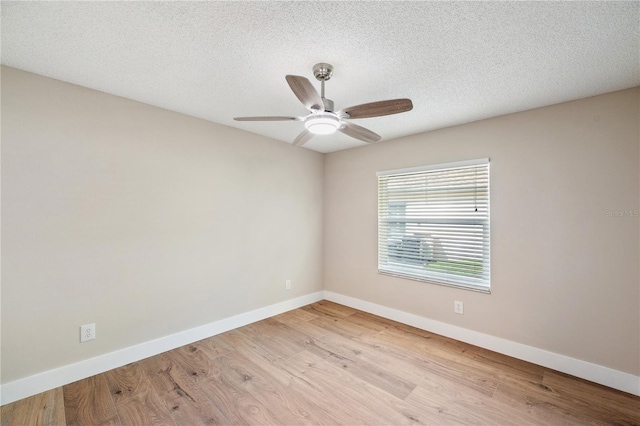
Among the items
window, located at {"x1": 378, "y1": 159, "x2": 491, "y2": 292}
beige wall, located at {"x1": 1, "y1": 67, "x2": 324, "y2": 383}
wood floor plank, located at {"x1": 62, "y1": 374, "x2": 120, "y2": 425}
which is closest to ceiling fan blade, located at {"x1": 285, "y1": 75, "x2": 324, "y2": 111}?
beige wall, located at {"x1": 1, "y1": 67, "x2": 324, "y2": 383}

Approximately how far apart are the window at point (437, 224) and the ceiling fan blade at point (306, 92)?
6.47 ft

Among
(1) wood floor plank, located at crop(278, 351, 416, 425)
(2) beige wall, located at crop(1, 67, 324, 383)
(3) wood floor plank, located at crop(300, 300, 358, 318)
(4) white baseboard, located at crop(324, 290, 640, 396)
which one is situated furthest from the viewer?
(3) wood floor plank, located at crop(300, 300, 358, 318)

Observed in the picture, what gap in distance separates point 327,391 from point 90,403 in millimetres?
1676

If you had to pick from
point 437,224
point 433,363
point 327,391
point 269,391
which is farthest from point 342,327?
point 437,224

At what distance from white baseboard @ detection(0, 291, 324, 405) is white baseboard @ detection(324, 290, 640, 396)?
175 cm

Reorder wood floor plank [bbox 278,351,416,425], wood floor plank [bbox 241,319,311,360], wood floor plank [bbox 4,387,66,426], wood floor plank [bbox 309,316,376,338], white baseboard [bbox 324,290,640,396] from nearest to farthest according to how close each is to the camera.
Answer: wood floor plank [bbox 4,387,66,426] → wood floor plank [bbox 278,351,416,425] → white baseboard [bbox 324,290,640,396] → wood floor plank [bbox 241,319,311,360] → wood floor plank [bbox 309,316,376,338]

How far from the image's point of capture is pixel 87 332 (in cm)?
221

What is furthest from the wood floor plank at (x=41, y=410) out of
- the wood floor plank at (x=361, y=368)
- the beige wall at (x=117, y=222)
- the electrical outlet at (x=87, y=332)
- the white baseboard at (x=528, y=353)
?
the white baseboard at (x=528, y=353)

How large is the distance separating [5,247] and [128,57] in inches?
62.3

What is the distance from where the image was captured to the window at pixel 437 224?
2.84 metres

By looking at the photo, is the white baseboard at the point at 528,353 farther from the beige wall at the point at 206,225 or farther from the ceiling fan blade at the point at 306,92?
the ceiling fan blade at the point at 306,92

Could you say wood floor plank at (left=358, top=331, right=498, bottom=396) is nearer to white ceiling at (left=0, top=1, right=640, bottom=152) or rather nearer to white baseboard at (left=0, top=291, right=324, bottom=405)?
white baseboard at (left=0, top=291, right=324, bottom=405)

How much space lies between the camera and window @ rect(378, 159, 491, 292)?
284 cm

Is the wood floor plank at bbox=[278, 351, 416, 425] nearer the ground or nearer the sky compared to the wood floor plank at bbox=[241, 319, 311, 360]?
nearer the ground
